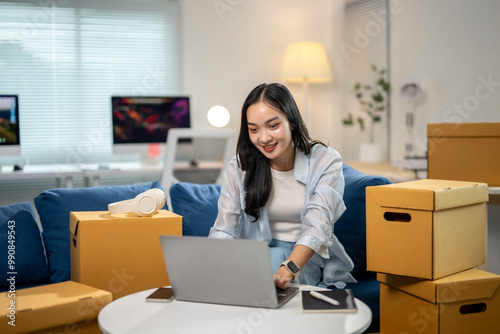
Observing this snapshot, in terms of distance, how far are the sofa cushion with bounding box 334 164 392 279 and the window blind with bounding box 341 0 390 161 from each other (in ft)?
7.61

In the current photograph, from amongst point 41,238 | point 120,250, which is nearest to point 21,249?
point 41,238

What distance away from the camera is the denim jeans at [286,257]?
180 cm

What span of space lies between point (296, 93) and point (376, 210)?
345 cm

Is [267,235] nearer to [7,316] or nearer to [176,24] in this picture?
[7,316]

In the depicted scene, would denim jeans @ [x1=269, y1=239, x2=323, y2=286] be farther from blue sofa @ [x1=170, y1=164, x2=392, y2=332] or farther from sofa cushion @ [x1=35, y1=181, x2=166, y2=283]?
sofa cushion @ [x1=35, y1=181, x2=166, y2=283]

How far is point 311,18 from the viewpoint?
484 cm

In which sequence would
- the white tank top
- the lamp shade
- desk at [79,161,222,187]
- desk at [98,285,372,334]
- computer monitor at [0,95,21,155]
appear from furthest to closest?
the lamp shade
computer monitor at [0,95,21,155]
desk at [79,161,222,187]
the white tank top
desk at [98,285,372,334]

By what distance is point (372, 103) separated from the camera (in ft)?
14.3

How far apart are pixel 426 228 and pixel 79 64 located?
354 cm

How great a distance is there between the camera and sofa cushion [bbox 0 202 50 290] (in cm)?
198

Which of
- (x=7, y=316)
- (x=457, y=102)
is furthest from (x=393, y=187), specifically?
(x=457, y=102)

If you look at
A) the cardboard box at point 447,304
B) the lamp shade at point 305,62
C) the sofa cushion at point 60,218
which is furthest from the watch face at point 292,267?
the lamp shade at point 305,62

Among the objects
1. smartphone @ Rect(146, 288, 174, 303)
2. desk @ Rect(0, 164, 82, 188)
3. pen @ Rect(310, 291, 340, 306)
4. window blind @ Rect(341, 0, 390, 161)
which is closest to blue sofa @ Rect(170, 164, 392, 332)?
pen @ Rect(310, 291, 340, 306)

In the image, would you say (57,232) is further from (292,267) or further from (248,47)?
(248,47)
